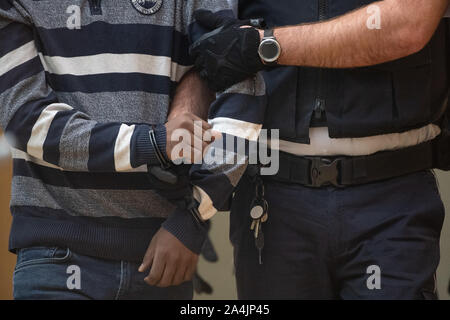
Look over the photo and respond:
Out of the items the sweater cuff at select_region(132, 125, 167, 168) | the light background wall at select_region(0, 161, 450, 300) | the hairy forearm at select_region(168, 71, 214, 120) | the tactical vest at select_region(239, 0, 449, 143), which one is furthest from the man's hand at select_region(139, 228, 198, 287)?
the light background wall at select_region(0, 161, 450, 300)

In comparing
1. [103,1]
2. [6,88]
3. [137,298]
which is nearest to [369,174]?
[137,298]

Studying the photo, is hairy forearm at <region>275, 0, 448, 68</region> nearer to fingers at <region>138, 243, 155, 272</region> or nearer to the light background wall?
fingers at <region>138, 243, 155, 272</region>

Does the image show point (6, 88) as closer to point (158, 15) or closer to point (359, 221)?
point (158, 15)

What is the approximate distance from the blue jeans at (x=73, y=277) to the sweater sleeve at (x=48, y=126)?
20cm

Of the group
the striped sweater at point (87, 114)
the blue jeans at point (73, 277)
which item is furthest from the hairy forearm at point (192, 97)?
the blue jeans at point (73, 277)

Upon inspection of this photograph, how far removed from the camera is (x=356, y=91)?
141 centimetres

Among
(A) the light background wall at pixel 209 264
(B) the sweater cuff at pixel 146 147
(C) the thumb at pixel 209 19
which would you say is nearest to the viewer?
(B) the sweater cuff at pixel 146 147

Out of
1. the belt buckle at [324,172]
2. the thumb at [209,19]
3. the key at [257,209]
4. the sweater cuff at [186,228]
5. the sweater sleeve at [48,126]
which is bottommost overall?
the sweater cuff at [186,228]

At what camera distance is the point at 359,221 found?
141 cm

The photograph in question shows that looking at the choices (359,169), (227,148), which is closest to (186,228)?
(227,148)

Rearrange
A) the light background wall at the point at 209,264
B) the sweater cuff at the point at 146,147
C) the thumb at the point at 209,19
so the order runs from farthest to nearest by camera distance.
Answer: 1. the light background wall at the point at 209,264
2. the thumb at the point at 209,19
3. the sweater cuff at the point at 146,147

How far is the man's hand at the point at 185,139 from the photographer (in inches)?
49.9

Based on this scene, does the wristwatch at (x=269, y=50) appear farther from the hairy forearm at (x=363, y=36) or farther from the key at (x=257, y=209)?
the key at (x=257, y=209)

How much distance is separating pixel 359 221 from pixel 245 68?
1.42ft
